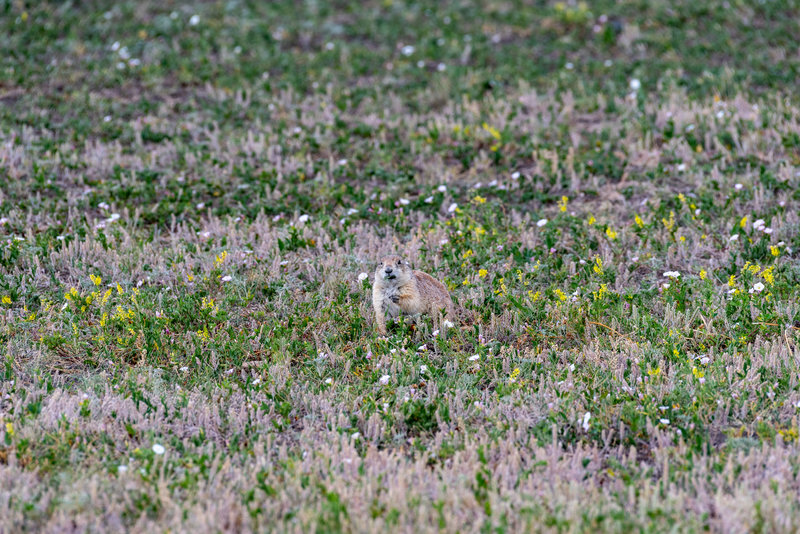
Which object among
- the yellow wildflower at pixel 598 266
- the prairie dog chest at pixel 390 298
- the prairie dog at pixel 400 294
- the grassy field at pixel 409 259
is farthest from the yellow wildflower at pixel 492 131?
the prairie dog chest at pixel 390 298

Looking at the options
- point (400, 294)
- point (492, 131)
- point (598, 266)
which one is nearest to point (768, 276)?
point (598, 266)

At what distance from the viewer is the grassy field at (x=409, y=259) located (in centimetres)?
563

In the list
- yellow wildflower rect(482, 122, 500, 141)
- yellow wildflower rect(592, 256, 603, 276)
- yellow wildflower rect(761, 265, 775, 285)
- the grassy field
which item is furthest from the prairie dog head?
yellow wildflower rect(482, 122, 500, 141)

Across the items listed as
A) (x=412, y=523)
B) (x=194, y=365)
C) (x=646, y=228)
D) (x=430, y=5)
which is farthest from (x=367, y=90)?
(x=412, y=523)

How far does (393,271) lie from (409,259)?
1.78 metres

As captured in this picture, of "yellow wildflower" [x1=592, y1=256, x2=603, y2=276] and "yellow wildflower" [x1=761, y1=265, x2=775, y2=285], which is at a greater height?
"yellow wildflower" [x1=761, y1=265, x2=775, y2=285]

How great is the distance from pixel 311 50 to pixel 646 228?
9048mm

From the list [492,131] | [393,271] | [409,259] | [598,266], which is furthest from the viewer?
[492,131]

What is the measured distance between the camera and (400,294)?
26.2ft

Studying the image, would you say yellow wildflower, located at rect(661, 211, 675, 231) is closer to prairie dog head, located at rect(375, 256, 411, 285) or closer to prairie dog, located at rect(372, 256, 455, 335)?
prairie dog, located at rect(372, 256, 455, 335)

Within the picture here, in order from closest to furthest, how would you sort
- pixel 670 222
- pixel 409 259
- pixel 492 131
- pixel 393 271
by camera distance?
1. pixel 393 271
2. pixel 409 259
3. pixel 670 222
4. pixel 492 131

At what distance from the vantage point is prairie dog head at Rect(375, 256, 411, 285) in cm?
784

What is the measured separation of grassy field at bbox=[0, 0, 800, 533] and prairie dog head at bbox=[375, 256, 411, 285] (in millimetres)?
500

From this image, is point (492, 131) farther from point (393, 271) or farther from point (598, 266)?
point (393, 271)
